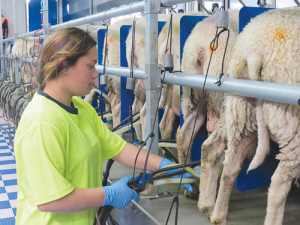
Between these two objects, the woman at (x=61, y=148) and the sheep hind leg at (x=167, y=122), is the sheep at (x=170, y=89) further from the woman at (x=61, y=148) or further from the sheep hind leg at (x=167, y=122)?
the woman at (x=61, y=148)

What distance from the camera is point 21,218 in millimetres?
1385

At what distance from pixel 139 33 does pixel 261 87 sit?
1.60 metres

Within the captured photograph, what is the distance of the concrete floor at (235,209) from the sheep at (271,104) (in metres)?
0.40

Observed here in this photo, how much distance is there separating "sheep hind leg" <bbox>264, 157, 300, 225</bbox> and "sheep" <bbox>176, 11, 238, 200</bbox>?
41 centimetres

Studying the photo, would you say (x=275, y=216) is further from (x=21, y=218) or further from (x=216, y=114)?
(x=21, y=218)

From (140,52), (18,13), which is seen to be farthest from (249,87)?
(18,13)

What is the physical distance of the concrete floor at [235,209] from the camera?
73.7 inches

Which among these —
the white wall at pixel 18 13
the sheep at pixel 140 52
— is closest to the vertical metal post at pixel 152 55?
the sheep at pixel 140 52

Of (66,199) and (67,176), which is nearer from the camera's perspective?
(66,199)

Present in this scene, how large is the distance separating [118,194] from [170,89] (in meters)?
1.35

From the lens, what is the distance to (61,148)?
127 centimetres

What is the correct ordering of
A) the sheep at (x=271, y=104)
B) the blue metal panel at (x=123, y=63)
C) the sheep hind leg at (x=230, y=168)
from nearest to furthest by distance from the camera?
the sheep at (x=271, y=104) < the sheep hind leg at (x=230, y=168) < the blue metal panel at (x=123, y=63)

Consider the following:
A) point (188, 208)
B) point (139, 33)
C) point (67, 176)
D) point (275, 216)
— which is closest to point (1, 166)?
point (139, 33)

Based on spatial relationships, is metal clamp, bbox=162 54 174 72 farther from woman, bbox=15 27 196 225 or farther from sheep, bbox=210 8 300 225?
woman, bbox=15 27 196 225
